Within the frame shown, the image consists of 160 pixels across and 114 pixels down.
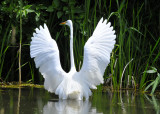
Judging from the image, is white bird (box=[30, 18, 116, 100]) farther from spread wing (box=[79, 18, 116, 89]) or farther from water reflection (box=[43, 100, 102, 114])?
water reflection (box=[43, 100, 102, 114])

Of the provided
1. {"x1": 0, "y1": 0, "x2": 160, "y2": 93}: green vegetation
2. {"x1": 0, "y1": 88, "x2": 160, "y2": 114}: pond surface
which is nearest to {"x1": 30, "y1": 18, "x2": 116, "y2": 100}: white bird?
{"x1": 0, "y1": 88, "x2": 160, "y2": 114}: pond surface

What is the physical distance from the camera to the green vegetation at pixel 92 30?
24.9 feet

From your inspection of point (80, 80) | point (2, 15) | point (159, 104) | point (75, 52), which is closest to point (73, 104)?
point (80, 80)

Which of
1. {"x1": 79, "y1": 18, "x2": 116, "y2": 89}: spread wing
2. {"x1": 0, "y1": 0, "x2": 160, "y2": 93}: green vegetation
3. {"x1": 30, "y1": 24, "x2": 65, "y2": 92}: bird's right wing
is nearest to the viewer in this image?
{"x1": 79, "y1": 18, "x2": 116, "y2": 89}: spread wing

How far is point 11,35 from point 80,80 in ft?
9.35

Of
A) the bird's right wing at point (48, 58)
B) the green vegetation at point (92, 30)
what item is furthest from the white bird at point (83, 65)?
the green vegetation at point (92, 30)

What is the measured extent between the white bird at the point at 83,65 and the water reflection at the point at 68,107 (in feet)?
0.84

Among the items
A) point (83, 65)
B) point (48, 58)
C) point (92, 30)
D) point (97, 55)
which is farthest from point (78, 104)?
point (92, 30)

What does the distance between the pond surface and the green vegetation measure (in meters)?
0.66

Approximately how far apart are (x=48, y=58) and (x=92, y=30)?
197 cm

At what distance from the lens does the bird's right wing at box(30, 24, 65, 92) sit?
6.48 meters

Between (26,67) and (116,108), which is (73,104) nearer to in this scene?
(116,108)

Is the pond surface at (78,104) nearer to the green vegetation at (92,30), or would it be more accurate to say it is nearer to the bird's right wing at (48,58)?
the bird's right wing at (48,58)

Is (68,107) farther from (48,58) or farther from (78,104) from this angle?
(48,58)
